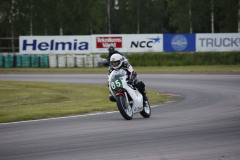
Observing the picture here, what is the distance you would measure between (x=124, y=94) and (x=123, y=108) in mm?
316

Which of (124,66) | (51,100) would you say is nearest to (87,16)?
(51,100)

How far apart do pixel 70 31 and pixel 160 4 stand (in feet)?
52.7

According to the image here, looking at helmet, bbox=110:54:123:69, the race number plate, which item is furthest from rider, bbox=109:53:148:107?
the race number plate

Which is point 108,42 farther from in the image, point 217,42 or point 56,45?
point 217,42

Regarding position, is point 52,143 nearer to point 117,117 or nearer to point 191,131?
point 191,131

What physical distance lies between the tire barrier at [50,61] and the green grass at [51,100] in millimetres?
11305

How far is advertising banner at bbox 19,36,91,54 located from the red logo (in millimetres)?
733

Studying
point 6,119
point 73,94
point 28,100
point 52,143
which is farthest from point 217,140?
point 73,94

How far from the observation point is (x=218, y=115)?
930cm

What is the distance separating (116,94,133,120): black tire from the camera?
8.59 m

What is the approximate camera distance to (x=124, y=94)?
29.0 ft

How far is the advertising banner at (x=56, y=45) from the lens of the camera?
Result: 30.8 meters

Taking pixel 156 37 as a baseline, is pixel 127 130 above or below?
below

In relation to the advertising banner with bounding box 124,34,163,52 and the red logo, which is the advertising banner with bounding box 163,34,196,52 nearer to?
the advertising banner with bounding box 124,34,163,52
